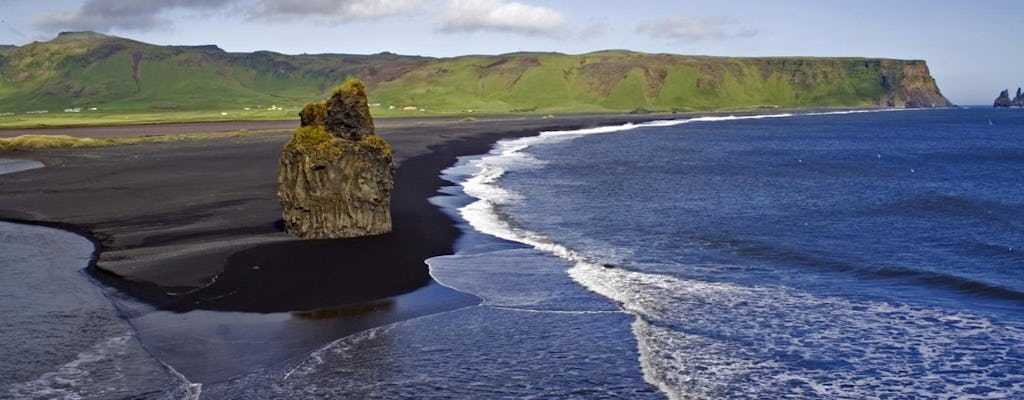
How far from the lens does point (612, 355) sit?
17.7 m

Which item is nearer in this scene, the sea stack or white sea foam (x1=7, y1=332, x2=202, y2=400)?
white sea foam (x1=7, y1=332, x2=202, y2=400)

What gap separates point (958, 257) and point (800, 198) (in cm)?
1838

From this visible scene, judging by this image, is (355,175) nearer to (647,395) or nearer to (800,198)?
(647,395)

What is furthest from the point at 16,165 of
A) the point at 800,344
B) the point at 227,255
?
the point at 800,344

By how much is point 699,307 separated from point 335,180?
1394cm

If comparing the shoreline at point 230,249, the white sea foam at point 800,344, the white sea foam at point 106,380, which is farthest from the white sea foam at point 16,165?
the white sea foam at point 800,344

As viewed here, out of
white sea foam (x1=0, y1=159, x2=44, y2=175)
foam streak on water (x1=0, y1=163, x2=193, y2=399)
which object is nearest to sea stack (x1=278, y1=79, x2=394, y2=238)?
foam streak on water (x1=0, y1=163, x2=193, y2=399)

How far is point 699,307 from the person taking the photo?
21.6m

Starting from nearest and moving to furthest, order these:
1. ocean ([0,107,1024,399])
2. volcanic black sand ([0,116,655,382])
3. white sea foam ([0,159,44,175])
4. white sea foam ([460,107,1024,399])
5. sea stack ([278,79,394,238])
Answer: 1. white sea foam ([460,107,1024,399])
2. ocean ([0,107,1024,399])
3. volcanic black sand ([0,116,655,382])
4. sea stack ([278,79,394,238])
5. white sea foam ([0,159,44,175])

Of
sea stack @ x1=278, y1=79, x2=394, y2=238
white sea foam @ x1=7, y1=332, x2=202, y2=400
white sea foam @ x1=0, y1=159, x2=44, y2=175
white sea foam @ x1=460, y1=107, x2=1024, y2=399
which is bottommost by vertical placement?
white sea foam @ x1=0, y1=159, x2=44, y2=175

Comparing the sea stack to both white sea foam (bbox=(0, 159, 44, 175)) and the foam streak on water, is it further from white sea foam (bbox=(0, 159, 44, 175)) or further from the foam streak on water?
white sea foam (bbox=(0, 159, 44, 175))

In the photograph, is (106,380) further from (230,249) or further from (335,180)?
(335,180)

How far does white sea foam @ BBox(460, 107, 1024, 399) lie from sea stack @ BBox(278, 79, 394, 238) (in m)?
8.63

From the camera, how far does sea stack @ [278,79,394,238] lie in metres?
30.2
